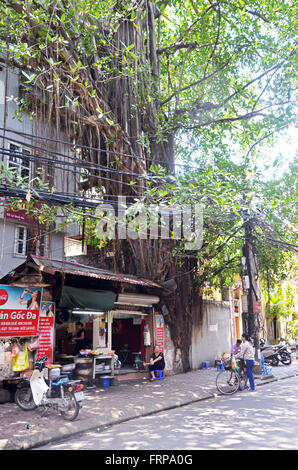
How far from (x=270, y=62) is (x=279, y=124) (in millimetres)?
1985

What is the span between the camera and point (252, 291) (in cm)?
1332

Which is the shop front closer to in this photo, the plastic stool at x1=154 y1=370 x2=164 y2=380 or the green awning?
the green awning

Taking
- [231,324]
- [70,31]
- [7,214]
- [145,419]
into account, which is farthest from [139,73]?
[231,324]

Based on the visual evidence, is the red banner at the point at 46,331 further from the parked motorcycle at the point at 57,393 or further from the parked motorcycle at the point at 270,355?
the parked motorcycle at the point at 270,355

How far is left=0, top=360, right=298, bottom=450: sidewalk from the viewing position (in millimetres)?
6074

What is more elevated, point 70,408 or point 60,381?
point 60,381

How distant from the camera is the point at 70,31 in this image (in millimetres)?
10219

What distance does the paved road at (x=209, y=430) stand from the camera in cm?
516

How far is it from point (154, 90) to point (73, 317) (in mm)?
7396

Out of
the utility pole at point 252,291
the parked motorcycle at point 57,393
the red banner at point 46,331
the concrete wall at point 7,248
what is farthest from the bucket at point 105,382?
the concrete wall at point 7,248

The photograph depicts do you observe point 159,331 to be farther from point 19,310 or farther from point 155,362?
point 19,310

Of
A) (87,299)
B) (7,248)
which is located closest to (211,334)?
(87,299)

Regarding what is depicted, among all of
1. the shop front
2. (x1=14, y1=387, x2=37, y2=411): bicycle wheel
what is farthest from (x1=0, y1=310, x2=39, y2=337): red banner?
(x1=14, y1=387, x2=37, y2=411): bicycle wheel
